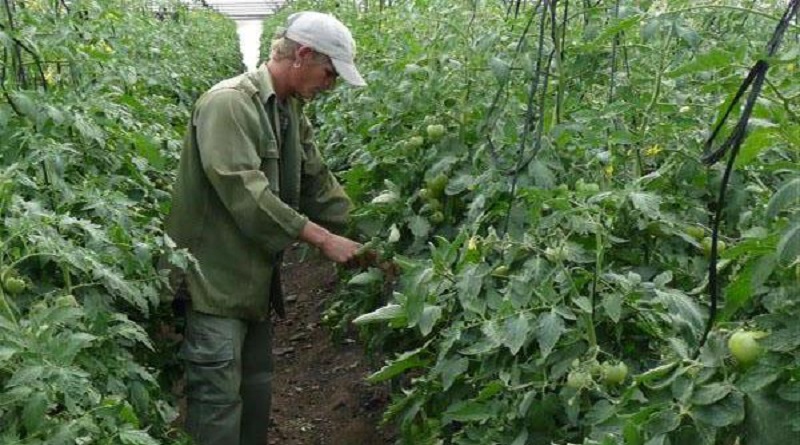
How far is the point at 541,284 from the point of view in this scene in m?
1.80

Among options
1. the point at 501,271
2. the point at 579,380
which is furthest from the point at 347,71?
the point at 579,380

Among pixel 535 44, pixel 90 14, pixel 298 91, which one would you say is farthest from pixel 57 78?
pixel 535 44

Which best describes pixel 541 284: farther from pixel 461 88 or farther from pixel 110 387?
pixel 461 88

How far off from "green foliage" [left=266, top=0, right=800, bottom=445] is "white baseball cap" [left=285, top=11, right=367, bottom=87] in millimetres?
203

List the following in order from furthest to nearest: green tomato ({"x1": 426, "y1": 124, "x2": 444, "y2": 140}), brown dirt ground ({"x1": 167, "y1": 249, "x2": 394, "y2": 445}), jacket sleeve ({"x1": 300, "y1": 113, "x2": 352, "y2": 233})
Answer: brown dirt ground ({"x1": 167, "y1": 249, "x2": 394, "y2": 445})
jacket sleeve ({"x1": 300, "y1": 113, "x2": 352, "y2": 233})
green tomato ({"x1": 426, "y1": 124, "x2": 444, "y2": 140})

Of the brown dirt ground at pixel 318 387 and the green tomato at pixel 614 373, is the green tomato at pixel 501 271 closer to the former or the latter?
the green tomato at pixel 614 373

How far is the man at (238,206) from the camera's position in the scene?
9.73 feet

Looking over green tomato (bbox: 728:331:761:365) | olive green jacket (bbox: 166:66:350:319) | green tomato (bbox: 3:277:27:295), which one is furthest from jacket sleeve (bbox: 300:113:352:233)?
green tomato (bbox: 728:331:761:365)

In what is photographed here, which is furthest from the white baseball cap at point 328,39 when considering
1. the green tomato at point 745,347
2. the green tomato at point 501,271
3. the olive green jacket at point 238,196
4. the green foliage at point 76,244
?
the green tomato at point 745,347

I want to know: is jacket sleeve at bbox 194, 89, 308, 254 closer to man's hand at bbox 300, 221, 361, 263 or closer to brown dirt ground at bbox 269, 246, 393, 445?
man's hand at bbox 300, 221, 361, 263

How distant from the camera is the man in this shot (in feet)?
9.73

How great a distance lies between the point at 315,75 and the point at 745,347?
2131 millimetres

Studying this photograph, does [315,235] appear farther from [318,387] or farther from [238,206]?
[318,387]

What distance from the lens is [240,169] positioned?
295cm
